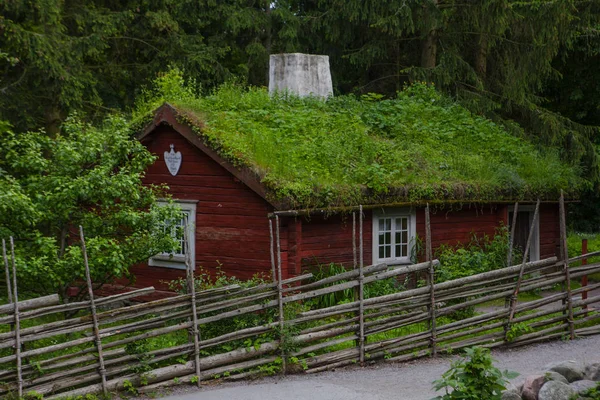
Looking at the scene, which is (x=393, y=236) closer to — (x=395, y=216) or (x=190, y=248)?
(x=395, y=216)

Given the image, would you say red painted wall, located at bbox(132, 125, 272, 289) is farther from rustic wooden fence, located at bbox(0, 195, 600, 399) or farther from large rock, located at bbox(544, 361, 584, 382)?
large rock, located at bbox(544, 361, 584, 382)

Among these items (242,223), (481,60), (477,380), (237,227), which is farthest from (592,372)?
(481,60)

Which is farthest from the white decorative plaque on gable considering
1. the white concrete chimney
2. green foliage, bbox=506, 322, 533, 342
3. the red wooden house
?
green foliage, bbox=506, 322, 533, 342

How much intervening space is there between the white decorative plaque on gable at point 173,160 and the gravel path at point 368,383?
6324mm

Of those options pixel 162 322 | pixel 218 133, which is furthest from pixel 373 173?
pixel 162 322

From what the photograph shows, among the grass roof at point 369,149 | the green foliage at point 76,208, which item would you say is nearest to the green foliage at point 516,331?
the grass roof at point 369,149

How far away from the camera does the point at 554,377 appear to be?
10.5 meters

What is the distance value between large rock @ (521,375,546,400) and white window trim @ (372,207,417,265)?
21.7 feet

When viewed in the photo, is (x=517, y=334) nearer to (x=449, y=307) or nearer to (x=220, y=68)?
(x=449, y=307)

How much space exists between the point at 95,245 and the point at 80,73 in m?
13.4

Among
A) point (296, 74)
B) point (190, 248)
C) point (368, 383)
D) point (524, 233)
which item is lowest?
point (368, 383)

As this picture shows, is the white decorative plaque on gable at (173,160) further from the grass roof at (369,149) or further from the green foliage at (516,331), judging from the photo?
the green foliage at (516,331)

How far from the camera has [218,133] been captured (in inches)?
626

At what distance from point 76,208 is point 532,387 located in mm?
6551
